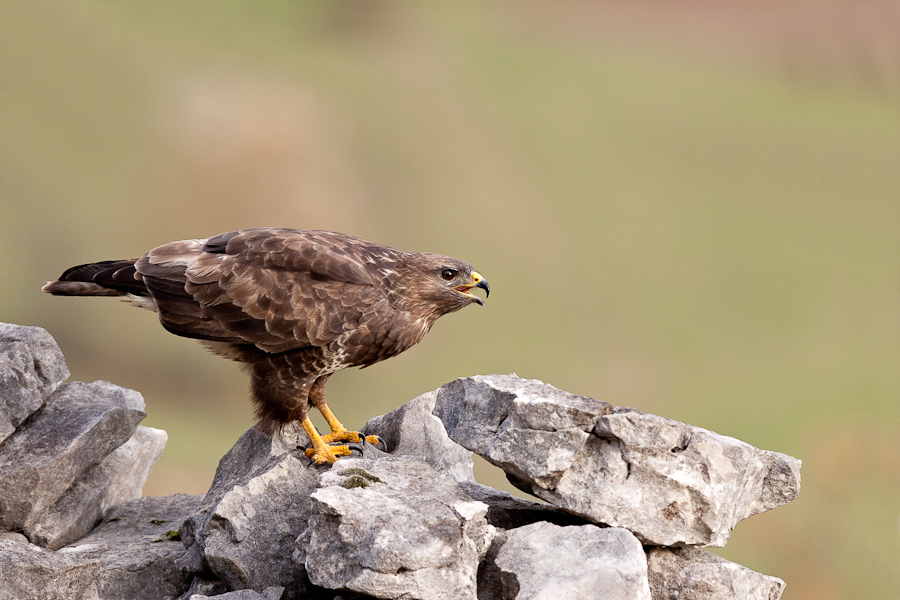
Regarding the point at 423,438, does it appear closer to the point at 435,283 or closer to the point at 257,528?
the point at 435,283

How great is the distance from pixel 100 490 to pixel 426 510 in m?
3.67

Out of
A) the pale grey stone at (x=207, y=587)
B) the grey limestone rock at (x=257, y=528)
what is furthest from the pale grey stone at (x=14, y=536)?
the pale grey stone at (x=207, y=587)

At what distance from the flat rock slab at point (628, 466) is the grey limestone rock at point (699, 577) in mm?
253

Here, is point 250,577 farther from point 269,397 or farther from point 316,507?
point 269,397

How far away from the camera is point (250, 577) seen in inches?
234

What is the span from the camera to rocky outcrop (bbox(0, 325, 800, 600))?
5.30m

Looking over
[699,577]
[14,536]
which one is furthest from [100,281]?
[699,577]

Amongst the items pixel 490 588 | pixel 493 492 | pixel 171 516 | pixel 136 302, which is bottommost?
pixel 171 516

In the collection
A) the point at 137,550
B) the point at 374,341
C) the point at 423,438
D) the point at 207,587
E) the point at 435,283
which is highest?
the point at 435,283

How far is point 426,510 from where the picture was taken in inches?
215

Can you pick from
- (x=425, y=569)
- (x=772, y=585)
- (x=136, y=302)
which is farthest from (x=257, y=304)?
(x=772, y=585)

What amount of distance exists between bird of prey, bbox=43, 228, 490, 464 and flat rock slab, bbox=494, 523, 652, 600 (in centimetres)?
185

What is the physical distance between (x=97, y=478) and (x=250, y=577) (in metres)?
2.57

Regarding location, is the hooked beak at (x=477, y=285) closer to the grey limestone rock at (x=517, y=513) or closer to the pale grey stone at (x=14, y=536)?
the grey limestone rock at (x=517, y=513)
